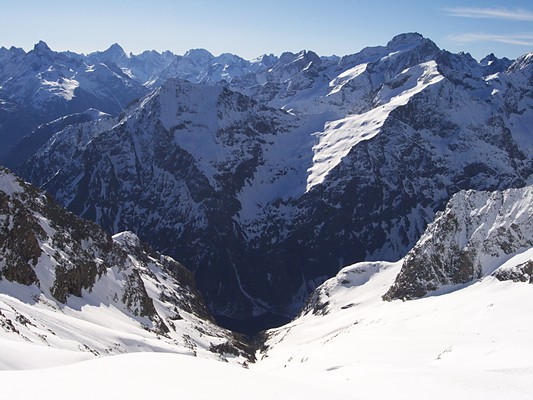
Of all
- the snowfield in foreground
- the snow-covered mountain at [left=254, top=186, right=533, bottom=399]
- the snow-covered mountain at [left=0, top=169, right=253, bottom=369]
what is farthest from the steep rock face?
the snow-covered mountain at [left=0, top=169, right=253, bottom=369]

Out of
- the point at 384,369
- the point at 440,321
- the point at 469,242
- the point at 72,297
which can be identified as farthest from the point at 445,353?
the point at 469,242

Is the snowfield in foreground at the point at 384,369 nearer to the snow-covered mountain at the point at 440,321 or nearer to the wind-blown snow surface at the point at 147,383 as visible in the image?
the wind-blown snow surface at the point at 147,383

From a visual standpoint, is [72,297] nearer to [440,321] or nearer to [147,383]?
[440,321]

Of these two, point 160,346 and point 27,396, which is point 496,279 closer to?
point 160,346

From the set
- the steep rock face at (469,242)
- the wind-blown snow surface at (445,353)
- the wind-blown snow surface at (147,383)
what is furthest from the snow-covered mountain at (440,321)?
the wind-blown snow surface at (147,383)

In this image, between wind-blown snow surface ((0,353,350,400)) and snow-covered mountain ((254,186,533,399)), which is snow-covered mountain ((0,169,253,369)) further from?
snow-covered mountain ((254,186,533,399))
